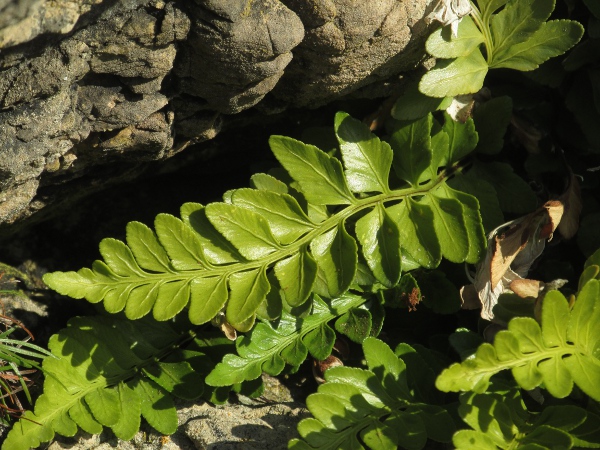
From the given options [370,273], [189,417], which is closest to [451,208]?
[370,273]

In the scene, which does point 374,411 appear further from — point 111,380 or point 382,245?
point 111,380

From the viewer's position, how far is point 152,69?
197cm

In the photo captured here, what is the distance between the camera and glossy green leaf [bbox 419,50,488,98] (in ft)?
7.38

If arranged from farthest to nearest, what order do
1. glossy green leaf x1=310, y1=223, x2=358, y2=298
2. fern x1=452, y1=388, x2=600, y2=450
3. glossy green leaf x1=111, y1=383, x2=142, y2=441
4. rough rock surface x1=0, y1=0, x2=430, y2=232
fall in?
glossy green leaf x1=111, y1=383, x2=142, y2=441 < glossy green leaf x1=310, y1=223, x2=358, y2=298 < fern x1=452, y1=388, x2=600, y2=450 < rough rock surface x1=0, y1=0, x2=430, y2=232

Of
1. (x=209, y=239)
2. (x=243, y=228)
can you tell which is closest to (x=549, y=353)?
(x=243, y=228)

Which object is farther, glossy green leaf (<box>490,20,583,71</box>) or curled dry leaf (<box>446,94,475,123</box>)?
curled dry leaf (<box>446,94,475,123</box>)

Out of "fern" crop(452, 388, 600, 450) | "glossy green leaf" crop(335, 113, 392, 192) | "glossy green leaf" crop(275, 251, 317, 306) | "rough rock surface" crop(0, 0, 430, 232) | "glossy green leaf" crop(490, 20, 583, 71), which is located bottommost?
"fern" crop(452, 388, 600, 450)

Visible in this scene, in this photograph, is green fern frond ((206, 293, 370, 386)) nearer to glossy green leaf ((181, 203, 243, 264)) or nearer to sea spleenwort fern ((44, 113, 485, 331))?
sea spleenwort fern ((44, 113, 485, 331))

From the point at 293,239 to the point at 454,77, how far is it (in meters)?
0.74

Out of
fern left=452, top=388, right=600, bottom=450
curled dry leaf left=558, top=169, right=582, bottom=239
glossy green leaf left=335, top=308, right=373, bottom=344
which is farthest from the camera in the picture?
curled dry leaf left=558, top=169, right=582, bottom=239

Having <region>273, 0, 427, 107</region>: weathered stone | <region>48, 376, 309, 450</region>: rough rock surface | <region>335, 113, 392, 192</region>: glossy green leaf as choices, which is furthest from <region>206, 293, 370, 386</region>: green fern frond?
<region>273, 0, 427, 107</region>: weathered stone

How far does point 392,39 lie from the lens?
7.27 ft

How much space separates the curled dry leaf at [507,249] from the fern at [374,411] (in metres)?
0.33

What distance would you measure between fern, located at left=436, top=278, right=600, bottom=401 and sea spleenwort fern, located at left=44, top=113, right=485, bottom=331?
0.38 m
